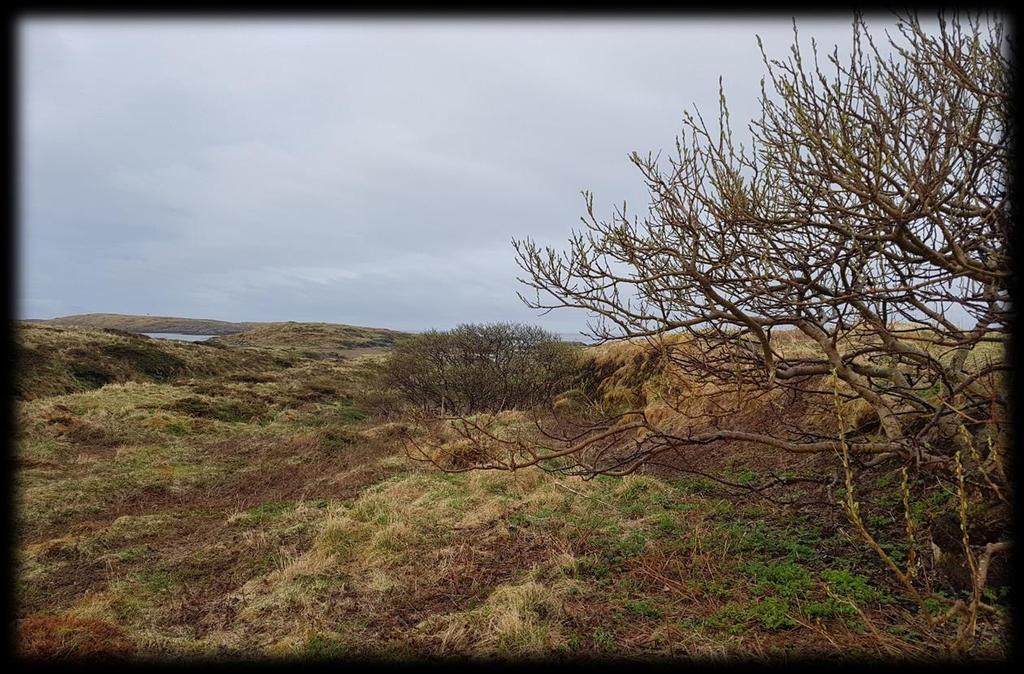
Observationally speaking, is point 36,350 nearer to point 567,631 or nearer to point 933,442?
point 567,631

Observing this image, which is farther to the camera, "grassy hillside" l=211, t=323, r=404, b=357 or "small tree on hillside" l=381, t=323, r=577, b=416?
"grassy hillside" l=211, t=323, r=404, b=357

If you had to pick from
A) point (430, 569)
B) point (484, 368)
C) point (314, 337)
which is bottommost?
point (430, 569)

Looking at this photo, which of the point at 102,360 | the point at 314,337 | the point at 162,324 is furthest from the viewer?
the point at 162,324

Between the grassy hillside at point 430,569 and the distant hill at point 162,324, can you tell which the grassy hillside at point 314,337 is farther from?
the grassy hillside at point 430,569

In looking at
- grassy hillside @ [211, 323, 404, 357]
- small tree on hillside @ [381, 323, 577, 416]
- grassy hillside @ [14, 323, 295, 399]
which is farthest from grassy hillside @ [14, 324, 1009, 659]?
grassy hillside @ [211, 323, 404, 357]

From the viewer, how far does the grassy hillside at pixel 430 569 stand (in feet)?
12.2

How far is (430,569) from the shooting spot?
544cm

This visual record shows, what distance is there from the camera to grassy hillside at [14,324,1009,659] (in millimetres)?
3711

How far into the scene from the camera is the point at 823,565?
14.6 ft

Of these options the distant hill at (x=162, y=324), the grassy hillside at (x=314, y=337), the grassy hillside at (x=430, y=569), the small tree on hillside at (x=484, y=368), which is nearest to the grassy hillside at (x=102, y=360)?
the grassy hillside at (x=430, y=569)

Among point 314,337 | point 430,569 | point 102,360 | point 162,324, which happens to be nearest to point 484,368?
point 430,569

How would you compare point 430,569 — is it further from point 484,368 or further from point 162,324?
point 162,324

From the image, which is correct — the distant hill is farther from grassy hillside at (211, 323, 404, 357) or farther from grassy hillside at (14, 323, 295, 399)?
grassy hillside at (14, 323, 295, 399)

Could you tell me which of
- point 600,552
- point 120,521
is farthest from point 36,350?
point 600,552
